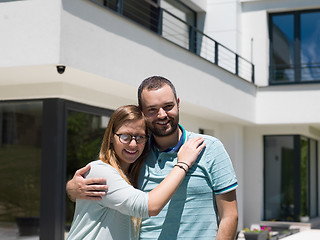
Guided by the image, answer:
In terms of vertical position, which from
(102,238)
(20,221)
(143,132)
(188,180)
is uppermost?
(143,132)

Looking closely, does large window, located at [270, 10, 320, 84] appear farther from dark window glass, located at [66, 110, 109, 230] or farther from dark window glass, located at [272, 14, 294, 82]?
dark window glass, located at [66, 110, 109, 230]

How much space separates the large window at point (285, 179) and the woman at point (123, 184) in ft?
45.2

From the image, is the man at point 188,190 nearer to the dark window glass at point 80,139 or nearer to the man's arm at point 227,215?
the man's arm at point 227,215

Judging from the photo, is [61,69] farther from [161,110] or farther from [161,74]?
[161,110]

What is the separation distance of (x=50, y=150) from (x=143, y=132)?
5489mm

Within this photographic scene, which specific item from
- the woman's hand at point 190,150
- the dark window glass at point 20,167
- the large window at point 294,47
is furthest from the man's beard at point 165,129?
the large window at point 294,47

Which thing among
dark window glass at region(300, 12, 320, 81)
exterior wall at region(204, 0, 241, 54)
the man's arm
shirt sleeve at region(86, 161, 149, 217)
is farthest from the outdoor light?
dark window glass at region(300, 12, 320, 81)

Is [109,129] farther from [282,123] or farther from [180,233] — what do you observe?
[282,123]

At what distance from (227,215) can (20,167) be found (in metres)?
6.16

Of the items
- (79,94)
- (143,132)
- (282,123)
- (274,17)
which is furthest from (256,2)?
(143,132)

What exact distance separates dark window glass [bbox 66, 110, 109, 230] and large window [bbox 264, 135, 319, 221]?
8.20 metres

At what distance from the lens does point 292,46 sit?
15.7 meters

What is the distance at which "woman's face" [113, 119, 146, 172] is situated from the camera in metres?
2.71

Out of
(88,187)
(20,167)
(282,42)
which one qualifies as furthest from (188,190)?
(282,42)
